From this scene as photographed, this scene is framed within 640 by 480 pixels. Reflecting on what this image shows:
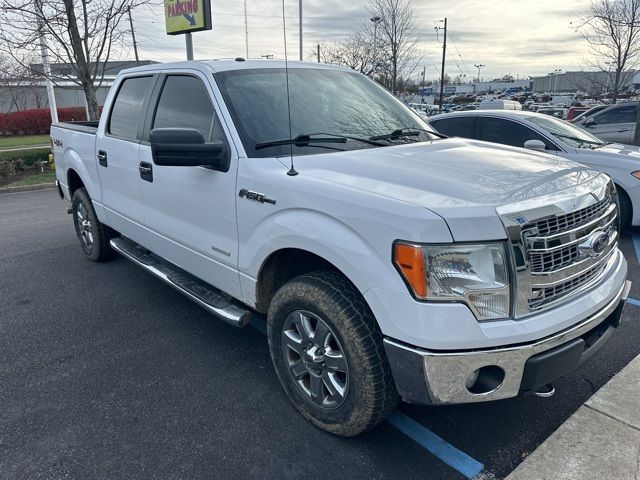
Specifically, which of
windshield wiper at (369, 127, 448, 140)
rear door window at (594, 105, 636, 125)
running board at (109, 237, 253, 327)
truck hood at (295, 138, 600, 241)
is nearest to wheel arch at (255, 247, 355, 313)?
running board at (109, 237, 253, 327)

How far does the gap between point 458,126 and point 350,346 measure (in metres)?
6.43

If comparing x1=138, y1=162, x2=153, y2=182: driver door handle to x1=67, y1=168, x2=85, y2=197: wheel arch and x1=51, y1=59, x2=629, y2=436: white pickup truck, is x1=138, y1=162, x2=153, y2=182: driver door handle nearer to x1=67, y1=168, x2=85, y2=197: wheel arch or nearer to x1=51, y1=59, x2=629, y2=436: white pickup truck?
x1=51, y1=59, x2=629, y2=436: white pickup truck

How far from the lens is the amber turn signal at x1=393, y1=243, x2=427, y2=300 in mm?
2102

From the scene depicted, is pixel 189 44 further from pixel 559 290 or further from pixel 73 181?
pixel 559 290

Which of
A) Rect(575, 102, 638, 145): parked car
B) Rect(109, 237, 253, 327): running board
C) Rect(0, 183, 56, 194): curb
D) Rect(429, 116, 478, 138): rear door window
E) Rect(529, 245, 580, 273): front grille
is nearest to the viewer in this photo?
Rect(529, 245, 580, 273): front grille

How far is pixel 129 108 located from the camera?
178 inches

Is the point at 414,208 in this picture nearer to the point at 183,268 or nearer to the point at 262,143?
the point at 262,143

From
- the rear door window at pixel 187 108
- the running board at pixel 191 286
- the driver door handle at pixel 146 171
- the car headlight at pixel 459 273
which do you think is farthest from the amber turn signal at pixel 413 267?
the driver door handle at pixel 146 171

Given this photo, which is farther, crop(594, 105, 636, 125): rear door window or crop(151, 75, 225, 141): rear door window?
crop(594, 105, 636, 125): rear door window

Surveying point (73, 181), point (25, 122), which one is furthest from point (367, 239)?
point (25, 122)

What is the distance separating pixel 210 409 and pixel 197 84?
2205 millimetres

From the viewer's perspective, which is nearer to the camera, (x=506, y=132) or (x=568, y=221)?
(x=568, y=221)

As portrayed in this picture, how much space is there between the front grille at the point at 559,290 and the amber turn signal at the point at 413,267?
0.53 m

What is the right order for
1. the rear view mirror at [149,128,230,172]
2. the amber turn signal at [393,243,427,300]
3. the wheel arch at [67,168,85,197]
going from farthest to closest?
the wheel arch at [67,168,85,197] < the rear view mirror at [149,128,230,172] < the amber turn signal at [393,243,427,300]
